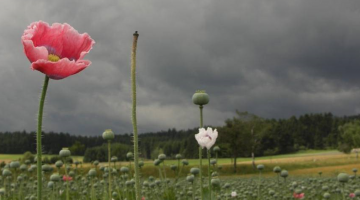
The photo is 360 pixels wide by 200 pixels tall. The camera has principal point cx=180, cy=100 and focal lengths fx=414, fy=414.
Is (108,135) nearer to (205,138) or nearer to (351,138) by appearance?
(205,138)

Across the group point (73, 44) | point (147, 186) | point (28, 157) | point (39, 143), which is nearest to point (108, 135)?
point (73, 44)

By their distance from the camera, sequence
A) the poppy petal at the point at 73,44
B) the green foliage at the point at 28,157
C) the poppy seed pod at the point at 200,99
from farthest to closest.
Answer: the green foliage at the point at 28,157 → the poppy seed pod at the point at 200,99 → the poppy petal at the point at 73,44

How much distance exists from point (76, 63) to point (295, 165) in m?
50.4

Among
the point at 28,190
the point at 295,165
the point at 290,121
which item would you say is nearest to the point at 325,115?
the point at 290,121

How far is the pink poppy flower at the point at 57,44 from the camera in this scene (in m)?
1.38

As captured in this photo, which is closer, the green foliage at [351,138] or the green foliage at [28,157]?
the green foliage at [28,157]

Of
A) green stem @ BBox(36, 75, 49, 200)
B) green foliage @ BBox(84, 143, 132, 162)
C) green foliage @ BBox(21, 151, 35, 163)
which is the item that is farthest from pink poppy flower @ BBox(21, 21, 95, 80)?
green foliage @ BBox(21, 151, 35, 163)

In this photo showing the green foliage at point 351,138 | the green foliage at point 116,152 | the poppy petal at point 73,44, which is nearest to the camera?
the poppy petal at point 73,44

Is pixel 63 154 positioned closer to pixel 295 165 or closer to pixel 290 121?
pixel 295 165

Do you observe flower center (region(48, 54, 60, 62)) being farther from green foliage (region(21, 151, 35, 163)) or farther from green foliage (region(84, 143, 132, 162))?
green foliage (region(21, 151, 35, 163))

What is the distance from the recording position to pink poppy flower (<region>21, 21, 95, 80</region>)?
1.38 m

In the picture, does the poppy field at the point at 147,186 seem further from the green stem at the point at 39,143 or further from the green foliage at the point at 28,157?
the green foliage at the point at 28,157

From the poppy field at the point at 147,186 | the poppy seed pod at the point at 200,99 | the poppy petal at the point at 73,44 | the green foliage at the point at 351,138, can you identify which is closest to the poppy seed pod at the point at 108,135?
the poppy field at the point at 147,186

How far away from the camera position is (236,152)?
46312 millimetres
